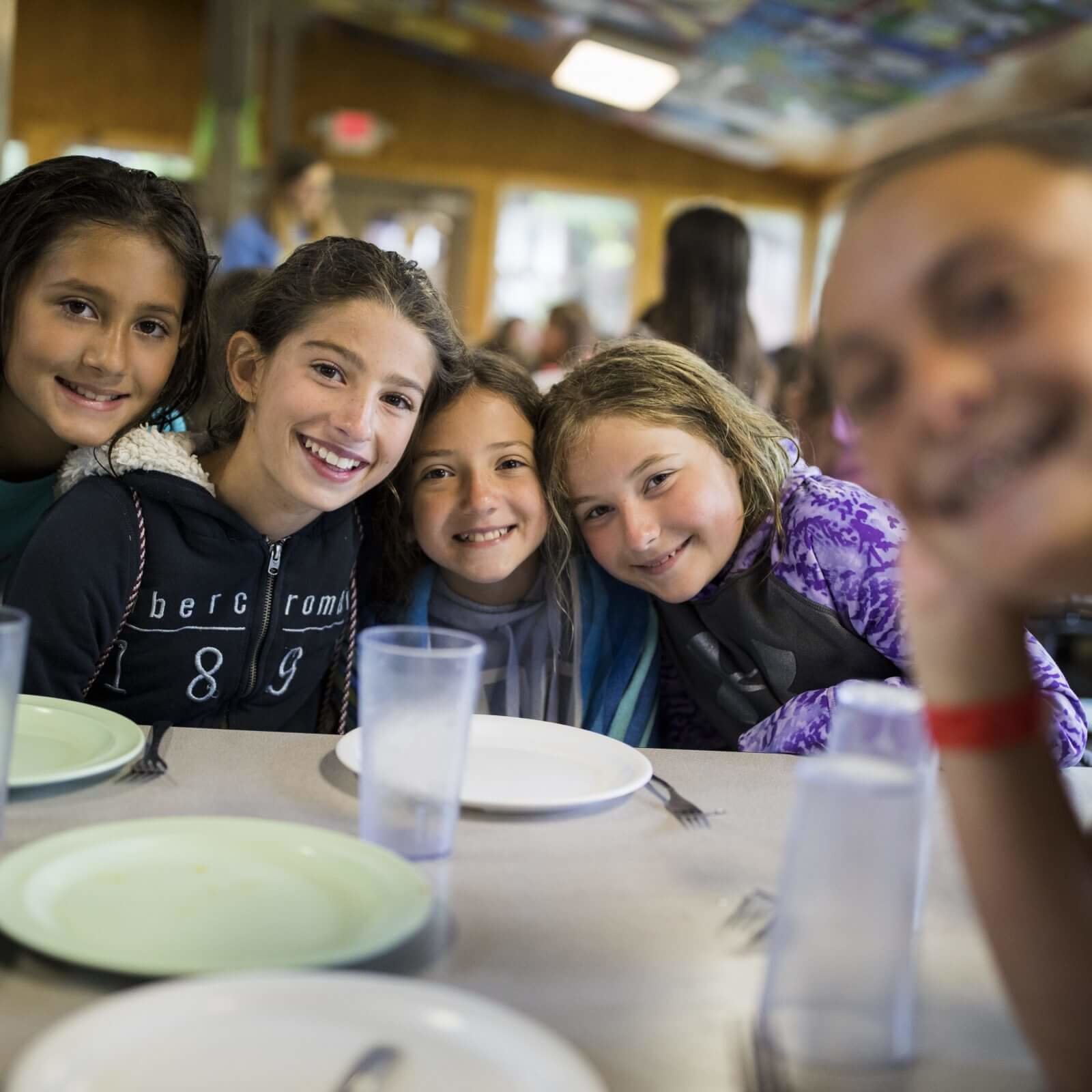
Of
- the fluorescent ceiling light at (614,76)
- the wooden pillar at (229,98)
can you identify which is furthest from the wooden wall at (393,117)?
the wooden pillar at (229,98)

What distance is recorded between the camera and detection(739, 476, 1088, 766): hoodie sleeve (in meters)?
1.34

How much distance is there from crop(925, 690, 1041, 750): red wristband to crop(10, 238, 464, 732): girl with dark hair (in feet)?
3.09

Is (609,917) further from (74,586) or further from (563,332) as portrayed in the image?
(563,332)

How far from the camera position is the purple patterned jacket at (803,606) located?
1388mm

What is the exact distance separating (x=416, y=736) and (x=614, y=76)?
25.6 ft

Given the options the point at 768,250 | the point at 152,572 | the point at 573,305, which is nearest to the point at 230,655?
the point at 152,572

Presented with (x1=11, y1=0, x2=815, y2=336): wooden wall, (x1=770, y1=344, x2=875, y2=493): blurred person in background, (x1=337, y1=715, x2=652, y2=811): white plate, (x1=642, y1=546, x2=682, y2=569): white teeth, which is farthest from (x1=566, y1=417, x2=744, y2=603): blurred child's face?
(x1=11, y1=0, x2=815, y2=336): wooden wall

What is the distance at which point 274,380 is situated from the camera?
1.46m

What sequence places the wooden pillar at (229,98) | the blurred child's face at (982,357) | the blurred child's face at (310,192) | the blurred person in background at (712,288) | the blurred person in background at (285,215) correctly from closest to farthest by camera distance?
the blurred child's face at (982,357) → the blurred person in background at (712,288) → the blurred person in background at (285,215) → the blurred child's face at (310,192) → the wooden pillar at (229,98)

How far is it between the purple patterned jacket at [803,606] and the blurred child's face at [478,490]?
0.23 metres

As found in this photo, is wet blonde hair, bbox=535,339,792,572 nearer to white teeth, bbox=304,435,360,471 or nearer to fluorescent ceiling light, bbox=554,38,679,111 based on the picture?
white teeth, bbox=304,435,360,471

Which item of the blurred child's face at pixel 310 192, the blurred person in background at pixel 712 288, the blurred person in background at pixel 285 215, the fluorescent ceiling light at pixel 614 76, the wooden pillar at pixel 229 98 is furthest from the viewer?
the fluorescent ceiling light at pixel 614 76

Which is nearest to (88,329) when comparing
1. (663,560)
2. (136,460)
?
(136,460)

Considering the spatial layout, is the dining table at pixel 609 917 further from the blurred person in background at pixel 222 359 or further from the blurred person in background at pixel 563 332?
the blurred person in background at pixel 563 332
